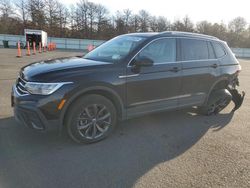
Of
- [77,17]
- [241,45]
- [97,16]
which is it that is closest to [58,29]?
[77,17]

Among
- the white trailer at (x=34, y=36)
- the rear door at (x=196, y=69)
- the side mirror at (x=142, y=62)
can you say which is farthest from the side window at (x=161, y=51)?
the white trailer at (x=34, y=36)

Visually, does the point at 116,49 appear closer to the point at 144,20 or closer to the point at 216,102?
the point at 216,102

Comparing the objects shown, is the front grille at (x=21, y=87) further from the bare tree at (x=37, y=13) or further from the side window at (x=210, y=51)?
the bare tree at (x=37, y=13)

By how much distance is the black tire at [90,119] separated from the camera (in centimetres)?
370

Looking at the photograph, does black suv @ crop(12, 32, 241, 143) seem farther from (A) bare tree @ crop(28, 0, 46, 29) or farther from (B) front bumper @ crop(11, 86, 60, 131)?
(A) bare tree @ crop(28, 0, 46, 29)

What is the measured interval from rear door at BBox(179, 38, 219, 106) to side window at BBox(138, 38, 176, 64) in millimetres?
241

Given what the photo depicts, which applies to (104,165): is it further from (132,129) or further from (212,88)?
(212,88)

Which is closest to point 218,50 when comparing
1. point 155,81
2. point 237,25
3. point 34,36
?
point 155,81

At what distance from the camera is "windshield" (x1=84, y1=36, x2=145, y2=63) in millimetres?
4249

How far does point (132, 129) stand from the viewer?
466 cm

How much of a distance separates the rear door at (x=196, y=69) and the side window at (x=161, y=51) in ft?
0.79

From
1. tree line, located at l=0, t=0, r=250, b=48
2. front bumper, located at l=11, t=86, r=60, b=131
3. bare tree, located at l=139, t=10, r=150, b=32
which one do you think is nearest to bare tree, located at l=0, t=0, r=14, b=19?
tree line, located at l=0, t=0, r=250, b=48

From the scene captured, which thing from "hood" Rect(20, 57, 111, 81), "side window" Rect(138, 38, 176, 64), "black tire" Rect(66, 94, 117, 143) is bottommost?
"black tire" Rect(66, 94, 117, 143)

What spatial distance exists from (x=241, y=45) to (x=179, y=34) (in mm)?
63699
